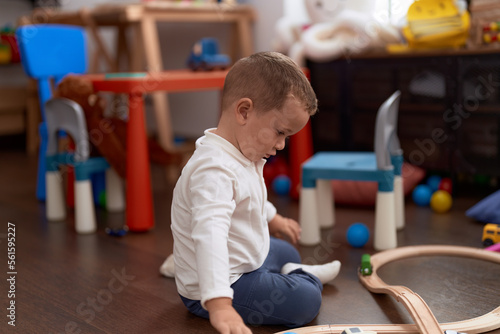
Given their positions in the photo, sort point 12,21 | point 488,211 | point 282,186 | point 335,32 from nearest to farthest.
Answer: point 488,211 → point 282,186 → point 335,32 → point 12,21

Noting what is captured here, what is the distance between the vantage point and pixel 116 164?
1.74 m

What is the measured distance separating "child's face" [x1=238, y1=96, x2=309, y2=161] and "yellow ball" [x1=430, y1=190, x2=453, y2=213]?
Answer: 966 millimetres

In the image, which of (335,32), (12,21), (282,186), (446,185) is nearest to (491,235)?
(446,185)

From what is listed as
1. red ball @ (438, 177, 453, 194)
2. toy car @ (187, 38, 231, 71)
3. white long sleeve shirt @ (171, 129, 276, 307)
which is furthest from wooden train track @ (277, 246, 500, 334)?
toy car @ (187, 38, 231, 71)

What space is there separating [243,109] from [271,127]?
0.05 metres

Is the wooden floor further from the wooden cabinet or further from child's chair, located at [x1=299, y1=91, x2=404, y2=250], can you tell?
the wooden cabinet

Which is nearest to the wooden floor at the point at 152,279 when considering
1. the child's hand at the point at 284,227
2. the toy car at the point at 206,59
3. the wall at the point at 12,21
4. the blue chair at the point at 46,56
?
the child's hand at the point at 284,227

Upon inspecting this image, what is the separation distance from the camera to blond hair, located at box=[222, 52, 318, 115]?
896 mm

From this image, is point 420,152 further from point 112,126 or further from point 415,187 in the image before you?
point 112,126

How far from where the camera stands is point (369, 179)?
1420 millimetres

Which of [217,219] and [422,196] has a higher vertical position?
[217,219]

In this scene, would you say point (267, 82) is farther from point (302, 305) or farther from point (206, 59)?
point (206, 59)

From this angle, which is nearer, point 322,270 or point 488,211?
point 322,270

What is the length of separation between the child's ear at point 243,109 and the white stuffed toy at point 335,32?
1234 mm
